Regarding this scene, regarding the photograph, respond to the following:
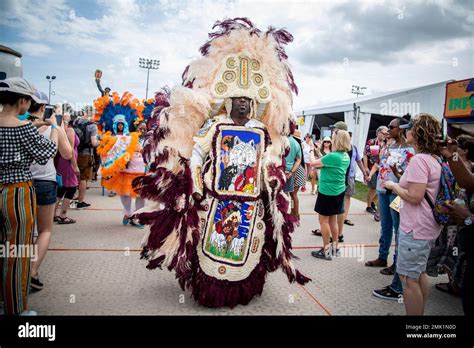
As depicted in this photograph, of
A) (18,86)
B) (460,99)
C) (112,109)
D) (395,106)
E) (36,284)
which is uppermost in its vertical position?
(395,106)

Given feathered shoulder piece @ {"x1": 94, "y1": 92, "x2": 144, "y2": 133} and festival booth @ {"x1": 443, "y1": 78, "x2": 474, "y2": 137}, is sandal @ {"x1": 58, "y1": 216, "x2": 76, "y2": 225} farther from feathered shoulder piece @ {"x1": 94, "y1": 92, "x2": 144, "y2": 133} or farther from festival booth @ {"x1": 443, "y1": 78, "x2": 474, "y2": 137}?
festival booth @ {"x1": 443, "y1": 78, "x2": 474, "y2": 137}

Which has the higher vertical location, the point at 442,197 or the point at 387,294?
the point at 442,197

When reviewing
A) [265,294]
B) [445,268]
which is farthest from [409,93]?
[265,294]

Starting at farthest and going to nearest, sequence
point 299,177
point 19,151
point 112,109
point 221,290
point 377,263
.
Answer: point 299,177 < point 112,109 < point 377,263 < point 221,290 < point 19,151

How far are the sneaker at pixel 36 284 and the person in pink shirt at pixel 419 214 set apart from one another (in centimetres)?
308

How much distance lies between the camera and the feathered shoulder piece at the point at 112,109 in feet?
18.9

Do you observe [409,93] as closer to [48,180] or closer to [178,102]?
[178,102]

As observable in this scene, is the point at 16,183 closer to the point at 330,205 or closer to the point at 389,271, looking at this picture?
the point at 330,205

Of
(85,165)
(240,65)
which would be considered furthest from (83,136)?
(240,65)

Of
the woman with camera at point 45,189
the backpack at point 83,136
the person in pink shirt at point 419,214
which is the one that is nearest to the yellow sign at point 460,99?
the person in pink shirt at point 419,214

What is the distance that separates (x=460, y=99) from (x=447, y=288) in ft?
17.4

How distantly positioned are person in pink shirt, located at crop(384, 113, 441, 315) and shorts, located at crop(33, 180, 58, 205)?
2894 mm

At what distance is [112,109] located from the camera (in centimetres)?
578
